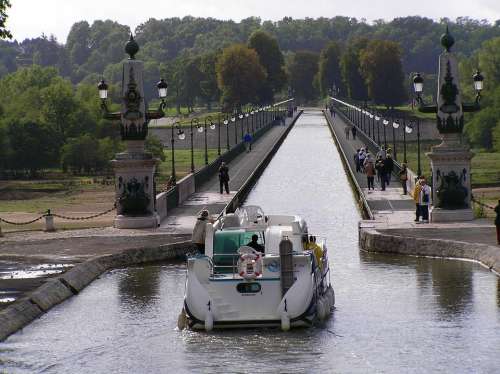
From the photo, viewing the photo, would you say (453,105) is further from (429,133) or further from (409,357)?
(429,133)

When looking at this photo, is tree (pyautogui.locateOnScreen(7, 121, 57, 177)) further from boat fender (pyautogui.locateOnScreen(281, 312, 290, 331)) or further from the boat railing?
boat fender (pyautogui.locateOnScreen(281, 312, 290, 331))

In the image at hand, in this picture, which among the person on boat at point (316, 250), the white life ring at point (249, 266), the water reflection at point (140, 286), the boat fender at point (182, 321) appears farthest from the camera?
the water reflection at point (140, 286)

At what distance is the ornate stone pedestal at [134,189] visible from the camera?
1823 inches

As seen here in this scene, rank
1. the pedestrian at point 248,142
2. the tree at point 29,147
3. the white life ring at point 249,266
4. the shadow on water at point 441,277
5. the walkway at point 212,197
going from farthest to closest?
the pedestrian at point 248,142 → the tree at point 29,147 → the walkway at point 212,197 → the shadow on water at point 441,277 → the white life ring at point 249,266

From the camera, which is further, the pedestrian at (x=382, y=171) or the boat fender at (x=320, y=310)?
the pedestrian at (x=382, y=171)

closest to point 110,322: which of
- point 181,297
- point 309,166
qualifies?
point 181,297

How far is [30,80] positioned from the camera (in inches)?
6393

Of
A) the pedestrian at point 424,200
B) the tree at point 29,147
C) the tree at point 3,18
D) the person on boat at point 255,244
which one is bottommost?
the tree at point 29,147

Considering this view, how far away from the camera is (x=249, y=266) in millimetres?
27359

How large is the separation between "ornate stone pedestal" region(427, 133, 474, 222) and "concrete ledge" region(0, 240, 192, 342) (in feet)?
30.7

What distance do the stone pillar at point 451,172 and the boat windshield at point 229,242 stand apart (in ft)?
52.6

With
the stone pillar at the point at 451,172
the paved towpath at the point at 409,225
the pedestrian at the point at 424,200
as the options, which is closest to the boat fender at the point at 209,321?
the paved towpath at the point at 409,225

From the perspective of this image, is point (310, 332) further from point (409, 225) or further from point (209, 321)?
point (409, 225)

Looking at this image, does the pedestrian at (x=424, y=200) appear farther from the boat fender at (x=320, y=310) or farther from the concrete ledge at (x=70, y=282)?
the boat fender at (x=320, y=310)
